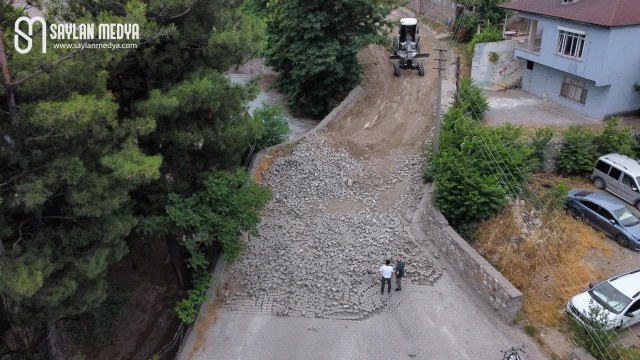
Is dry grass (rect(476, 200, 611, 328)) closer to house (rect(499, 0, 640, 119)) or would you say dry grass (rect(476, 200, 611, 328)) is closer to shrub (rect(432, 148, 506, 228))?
shrub (rect(432, 148, 506, 228))

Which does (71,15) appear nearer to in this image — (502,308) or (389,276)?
(389,276)

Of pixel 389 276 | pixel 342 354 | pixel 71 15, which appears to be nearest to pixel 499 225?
pixel 389 276

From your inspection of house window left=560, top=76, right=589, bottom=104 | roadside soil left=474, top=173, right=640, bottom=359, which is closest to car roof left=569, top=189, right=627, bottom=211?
roadside soil left=474, top=173, right=640, bottom=359

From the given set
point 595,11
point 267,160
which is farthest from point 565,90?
point 267,160

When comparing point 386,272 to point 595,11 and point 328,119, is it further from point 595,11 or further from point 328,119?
point 595,11

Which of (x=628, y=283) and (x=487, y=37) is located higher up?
(x=487, y=37)

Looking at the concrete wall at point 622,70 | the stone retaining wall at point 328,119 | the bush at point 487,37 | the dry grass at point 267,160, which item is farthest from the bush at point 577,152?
the dry grass at point 267,160
